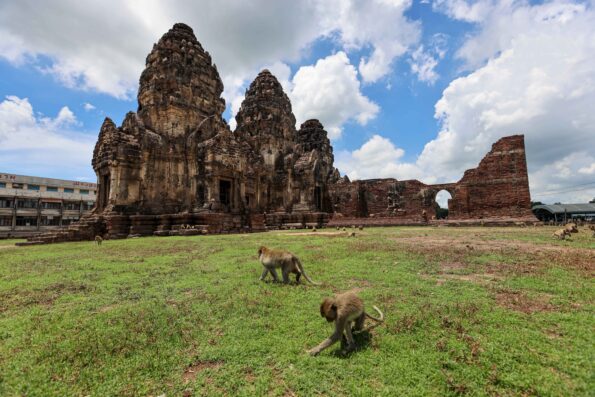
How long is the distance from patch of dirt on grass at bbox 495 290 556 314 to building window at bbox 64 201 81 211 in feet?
202

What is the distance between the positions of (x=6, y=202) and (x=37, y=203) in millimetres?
3489

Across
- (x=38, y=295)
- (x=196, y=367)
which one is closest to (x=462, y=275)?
(x=196, y=367)

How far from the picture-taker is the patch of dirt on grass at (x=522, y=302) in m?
4.27

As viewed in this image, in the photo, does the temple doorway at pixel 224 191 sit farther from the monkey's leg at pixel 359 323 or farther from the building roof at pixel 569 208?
the building roof at pixel 569 208

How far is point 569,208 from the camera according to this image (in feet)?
125

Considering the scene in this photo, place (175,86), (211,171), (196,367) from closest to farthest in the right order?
(196,367)
(211,171)
(175,86)

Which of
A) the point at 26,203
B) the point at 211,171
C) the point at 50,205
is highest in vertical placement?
the point at 211,171

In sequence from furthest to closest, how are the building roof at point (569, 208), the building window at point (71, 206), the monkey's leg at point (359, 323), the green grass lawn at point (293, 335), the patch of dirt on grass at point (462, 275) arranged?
the building window at point (71, 206)
the building roof at point (569, 208)
the patch of dirt on grass at point (462, 275)
the monkey's leg at point (359, 323)
the green grass lawn at point (293, 335)

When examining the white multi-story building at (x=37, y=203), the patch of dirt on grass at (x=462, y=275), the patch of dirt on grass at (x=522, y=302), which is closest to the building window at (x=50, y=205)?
the white multi-story building at (x=37, y=203)

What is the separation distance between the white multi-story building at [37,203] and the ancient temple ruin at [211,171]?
3063 cm

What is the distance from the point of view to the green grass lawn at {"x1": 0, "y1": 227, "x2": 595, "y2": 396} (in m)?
2.89

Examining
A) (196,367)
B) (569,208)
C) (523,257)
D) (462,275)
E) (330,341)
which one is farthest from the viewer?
(569,208)

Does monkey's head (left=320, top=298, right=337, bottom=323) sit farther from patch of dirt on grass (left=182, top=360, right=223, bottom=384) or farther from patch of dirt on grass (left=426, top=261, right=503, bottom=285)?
patch of dirt on grass (left=426, top=261, right=503, bottom=285)

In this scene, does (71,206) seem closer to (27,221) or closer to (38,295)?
(27,221)
